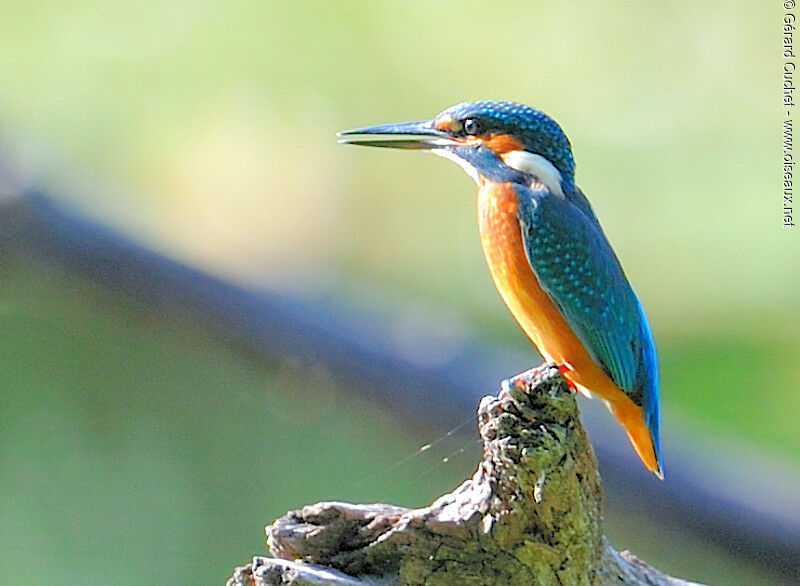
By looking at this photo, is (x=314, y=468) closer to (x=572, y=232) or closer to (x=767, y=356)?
(x=767, y=356)

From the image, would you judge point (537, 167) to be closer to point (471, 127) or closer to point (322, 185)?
point (471, 127)

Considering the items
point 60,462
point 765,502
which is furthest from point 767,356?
point 60,462

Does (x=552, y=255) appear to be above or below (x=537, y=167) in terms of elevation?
below

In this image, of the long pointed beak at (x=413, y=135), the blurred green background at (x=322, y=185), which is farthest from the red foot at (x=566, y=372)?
the blurred green background at (x=322, y=185)

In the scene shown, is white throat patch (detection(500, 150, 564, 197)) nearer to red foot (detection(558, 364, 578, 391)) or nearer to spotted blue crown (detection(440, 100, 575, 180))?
spotted blue crown (detection(440, 100, 575, 180))

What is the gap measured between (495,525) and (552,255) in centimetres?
35

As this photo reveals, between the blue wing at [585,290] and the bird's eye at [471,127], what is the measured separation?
0.10 m

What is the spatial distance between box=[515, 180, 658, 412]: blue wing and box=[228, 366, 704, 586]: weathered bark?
0.64 feet

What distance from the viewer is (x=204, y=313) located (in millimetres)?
1576

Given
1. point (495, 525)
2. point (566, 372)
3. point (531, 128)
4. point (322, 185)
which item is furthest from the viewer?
point (322, 185)

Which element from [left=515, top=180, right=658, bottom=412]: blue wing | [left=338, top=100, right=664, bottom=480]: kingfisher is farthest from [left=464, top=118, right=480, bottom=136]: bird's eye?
[left=515, top=180, right=658, bottom=412]: blue wing

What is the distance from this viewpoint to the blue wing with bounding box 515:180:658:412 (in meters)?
1.32

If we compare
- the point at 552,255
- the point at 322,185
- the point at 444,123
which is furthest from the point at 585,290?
the point at 322,185

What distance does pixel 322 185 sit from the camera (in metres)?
2.14
